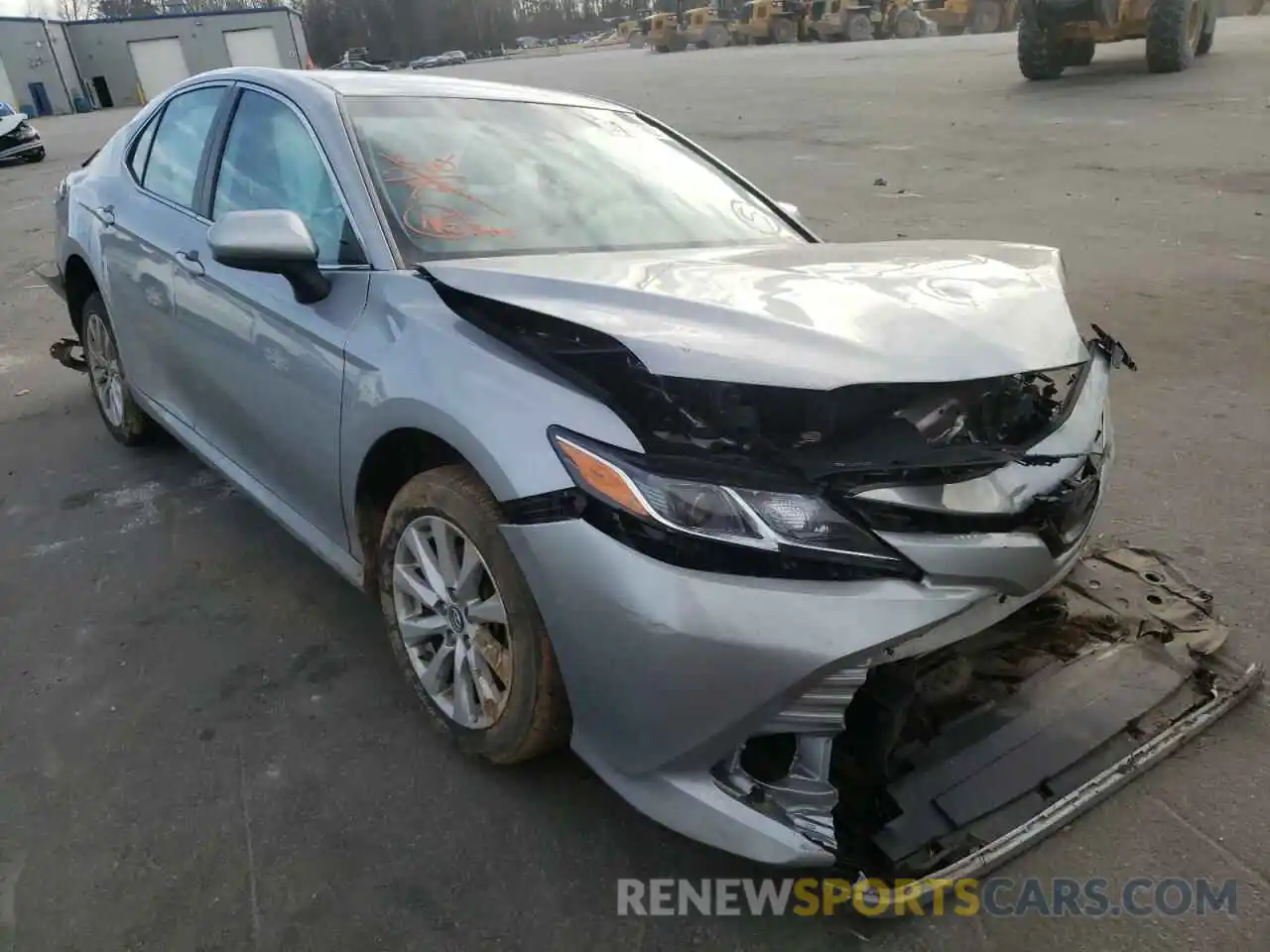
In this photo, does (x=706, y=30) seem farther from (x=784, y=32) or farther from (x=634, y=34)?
(x=634, y=34)

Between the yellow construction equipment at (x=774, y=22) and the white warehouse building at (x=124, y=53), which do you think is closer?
the yellow construction equipment at (x=774, y=22)

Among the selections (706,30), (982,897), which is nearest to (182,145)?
(982,897)

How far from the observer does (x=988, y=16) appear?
36125 mm

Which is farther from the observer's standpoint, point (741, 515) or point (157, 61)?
point (157, 61)

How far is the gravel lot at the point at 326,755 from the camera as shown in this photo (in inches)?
76.3

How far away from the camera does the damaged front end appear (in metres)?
1.75

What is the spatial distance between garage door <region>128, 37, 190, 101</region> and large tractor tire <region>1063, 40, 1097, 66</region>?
A: 48.7m

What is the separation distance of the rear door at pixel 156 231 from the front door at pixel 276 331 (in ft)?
0.58

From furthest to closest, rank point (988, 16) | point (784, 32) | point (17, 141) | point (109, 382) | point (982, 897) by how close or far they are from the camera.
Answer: point (784, 32), point (988, 16), point (17, 141), point (109, 382), point (982, 897)

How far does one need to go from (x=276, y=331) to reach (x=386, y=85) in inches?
37.0

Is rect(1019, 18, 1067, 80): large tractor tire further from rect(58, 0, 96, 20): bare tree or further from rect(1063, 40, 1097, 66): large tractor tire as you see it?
rect(58, 0, 96, 20): bare tree

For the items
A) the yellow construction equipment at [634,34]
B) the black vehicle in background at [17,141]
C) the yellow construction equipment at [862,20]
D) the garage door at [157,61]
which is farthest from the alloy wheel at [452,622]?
the garage door at [157,61]

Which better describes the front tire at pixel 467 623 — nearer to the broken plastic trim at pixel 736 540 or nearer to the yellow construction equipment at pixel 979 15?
the broken plastic trim at pixel 736 540

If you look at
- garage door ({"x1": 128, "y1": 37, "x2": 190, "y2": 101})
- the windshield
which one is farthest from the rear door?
garage door ({"x1": 128, "y1": 37, "x2": 190, "y2": 101})
